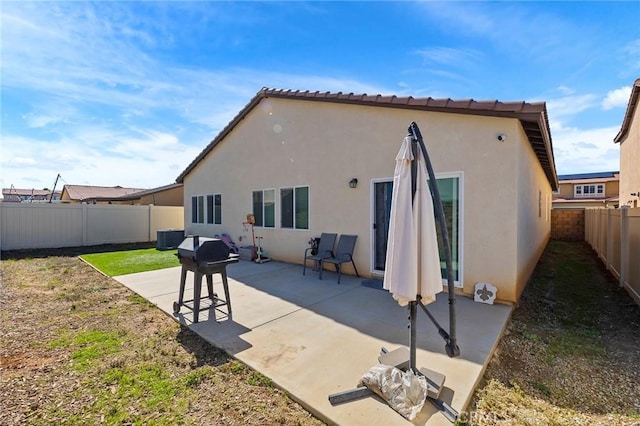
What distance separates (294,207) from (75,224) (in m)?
11.2

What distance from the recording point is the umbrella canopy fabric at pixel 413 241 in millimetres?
2625

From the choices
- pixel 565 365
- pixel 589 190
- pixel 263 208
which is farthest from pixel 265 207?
pixel 589 190

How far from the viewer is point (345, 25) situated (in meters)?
7.34

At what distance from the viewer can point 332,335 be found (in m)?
4.06

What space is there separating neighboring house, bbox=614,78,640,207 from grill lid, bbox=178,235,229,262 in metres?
14.0

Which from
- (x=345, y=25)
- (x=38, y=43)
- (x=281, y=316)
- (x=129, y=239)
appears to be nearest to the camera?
(x=281, y=316)

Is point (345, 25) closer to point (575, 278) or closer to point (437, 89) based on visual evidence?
point (437, 89)

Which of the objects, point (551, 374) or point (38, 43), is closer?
point (551, 374)

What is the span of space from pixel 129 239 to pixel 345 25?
46.2ft

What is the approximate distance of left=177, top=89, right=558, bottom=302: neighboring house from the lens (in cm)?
534

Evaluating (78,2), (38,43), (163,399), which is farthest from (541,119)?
(38,43)

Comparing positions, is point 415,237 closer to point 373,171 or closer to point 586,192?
point 373,171

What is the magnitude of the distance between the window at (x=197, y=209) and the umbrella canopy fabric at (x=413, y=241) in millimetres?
11904

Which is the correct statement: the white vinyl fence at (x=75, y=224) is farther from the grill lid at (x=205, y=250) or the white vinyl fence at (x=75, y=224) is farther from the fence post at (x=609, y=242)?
the fence post at (x=609, y=242)
